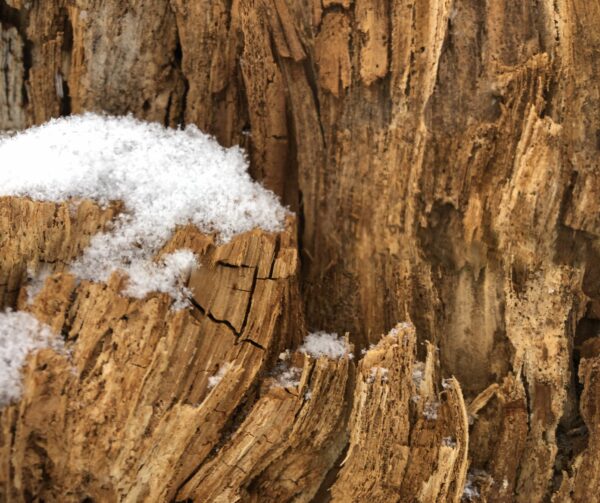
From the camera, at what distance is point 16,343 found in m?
1.74

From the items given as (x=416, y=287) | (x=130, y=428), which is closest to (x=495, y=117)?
(x=416, y=287)

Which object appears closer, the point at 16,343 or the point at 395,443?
the point at 16,343

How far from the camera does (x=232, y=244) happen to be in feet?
6.14

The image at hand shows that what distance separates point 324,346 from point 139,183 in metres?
0.88

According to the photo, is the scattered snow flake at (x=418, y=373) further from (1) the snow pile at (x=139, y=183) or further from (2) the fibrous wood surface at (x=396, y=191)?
(1) the snow pile at (x=139, y=183)

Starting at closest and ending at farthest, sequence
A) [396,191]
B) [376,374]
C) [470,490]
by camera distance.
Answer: [376,374] → [470,490] → [396,191]

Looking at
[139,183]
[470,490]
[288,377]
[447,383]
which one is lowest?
[470,490]

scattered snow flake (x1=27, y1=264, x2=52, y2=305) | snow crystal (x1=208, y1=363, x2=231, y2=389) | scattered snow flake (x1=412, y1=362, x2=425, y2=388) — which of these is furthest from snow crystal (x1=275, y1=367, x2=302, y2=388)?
scattered snow flake (x1=27, y1=264, x2=52, y2=305)

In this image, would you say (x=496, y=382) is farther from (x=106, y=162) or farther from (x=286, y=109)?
(x=106, y=162)

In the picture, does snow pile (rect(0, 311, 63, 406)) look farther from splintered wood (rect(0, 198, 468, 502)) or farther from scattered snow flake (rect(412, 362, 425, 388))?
scattered snow flake (rect(412, 362, 425, 388))

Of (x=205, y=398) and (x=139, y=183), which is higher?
(x=139, y=183)

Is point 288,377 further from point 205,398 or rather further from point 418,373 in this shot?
point 418,373

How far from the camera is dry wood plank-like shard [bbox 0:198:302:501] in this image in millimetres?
1716

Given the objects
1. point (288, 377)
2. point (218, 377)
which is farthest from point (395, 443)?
point (218, 377)
